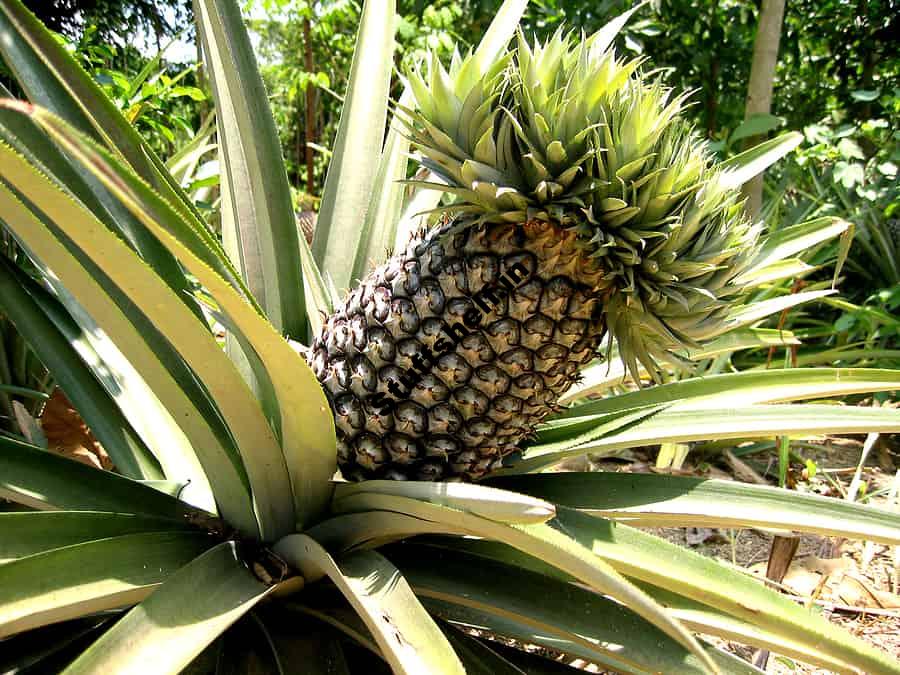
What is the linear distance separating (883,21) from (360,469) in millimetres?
4506

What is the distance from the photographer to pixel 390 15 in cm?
153

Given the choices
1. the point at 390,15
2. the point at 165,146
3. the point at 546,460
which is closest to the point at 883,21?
the point at 390,15

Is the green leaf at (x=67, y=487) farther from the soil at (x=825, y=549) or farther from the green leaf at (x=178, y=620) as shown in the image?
the soil at (x=825, y=549)

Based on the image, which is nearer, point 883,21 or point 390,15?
point 390,15

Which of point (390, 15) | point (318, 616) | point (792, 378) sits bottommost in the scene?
point (318, 616)

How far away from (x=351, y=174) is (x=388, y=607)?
3.03 feet

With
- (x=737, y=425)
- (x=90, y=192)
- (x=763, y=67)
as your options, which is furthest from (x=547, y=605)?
(x=763, y=67)

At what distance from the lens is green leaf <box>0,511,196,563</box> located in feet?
2.66

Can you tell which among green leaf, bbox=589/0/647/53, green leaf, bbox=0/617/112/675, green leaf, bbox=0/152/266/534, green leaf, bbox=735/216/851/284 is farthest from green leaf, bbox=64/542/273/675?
green leaf, bbox=735/216/851/284

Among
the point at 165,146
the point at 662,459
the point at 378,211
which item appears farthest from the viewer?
the point at 165,146

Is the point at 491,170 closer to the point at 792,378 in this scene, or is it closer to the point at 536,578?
the point at 536,578

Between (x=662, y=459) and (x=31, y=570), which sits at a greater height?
(x=31, y=570)

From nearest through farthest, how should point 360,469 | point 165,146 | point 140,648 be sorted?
point 140,648
point 360,469
point 165,146

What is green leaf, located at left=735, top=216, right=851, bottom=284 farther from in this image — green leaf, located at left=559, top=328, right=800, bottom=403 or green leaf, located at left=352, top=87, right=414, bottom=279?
green leaf, located at left=352, top=87, right=414, bottom=279
